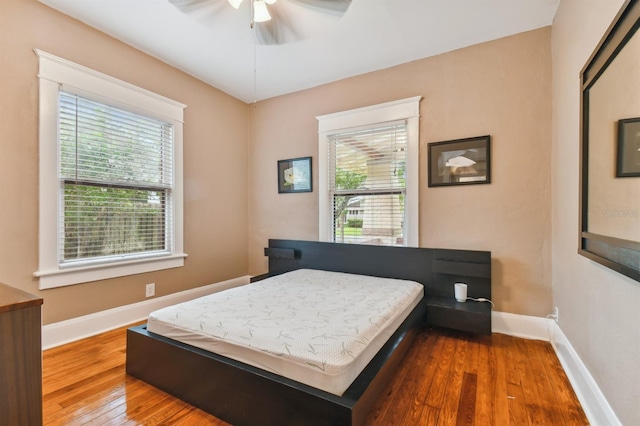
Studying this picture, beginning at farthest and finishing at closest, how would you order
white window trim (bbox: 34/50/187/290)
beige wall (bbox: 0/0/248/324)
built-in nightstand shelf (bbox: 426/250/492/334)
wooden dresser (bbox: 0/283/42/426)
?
built-in nightstand shelf (bbox: 426/250/492/334) < white window trim (bbox: 34/50/187/290) < beige wall (bbox: 0/0/248/324) < wooden dresser (bbox: 0/283/42/426)

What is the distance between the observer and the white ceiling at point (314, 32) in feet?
7.36

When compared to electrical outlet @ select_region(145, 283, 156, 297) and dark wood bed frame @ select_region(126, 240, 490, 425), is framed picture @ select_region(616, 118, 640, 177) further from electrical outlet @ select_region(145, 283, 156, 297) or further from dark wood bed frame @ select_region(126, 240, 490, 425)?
electrical outlet @ select_region(145, 283, 156, 297)

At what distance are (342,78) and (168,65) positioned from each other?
1.92 m

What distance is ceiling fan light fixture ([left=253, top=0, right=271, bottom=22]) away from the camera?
1849mm

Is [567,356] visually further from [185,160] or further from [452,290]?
[185,160]

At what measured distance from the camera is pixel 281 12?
6.70 ft

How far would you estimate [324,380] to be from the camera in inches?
49.9

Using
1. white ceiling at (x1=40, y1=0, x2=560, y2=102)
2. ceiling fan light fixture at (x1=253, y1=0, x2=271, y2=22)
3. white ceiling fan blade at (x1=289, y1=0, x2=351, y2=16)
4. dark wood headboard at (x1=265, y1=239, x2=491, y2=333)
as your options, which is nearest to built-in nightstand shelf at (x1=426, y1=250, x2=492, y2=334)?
dark wood headboard at (x1=265, y1=239, x2=491, y2=333)

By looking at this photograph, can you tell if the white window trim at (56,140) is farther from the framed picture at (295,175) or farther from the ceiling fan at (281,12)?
the framed picture at (295,175)

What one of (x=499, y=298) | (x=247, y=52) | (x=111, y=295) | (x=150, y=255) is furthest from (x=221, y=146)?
(x=499, y=298)

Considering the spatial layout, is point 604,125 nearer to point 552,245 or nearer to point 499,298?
point 552,245

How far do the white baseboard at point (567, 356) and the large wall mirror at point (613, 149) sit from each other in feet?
2.17

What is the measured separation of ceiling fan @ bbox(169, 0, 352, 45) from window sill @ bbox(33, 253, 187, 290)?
85.9 inches

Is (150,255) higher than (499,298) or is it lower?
higher
